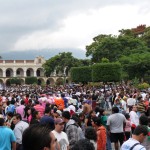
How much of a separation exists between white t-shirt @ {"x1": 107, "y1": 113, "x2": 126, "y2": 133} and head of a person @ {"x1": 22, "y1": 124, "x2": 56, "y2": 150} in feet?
21.7

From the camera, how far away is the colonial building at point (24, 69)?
97.1 metres

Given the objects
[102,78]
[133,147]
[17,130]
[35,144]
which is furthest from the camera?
[102,78]

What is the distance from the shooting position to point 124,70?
49.6m

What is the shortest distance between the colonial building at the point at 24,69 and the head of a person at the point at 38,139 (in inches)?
3661

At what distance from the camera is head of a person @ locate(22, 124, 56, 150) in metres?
2.62

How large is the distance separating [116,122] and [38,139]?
6.82 metres

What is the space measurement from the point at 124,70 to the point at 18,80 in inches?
1800

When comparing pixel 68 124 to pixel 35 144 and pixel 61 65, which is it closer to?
pixel 35 144

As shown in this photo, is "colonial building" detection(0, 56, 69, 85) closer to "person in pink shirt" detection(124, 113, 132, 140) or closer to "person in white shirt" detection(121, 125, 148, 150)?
"person in pink shirt" detection(124, 113, 132, 140)

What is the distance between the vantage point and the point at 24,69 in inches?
3871

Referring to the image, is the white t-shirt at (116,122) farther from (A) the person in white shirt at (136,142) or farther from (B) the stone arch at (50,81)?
(B) the stone arch at (50,81)

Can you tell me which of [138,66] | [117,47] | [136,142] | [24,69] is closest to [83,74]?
[117,47]

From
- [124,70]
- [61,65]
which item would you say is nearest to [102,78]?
[124,70]

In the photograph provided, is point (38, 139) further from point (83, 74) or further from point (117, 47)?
point (83, 74)
